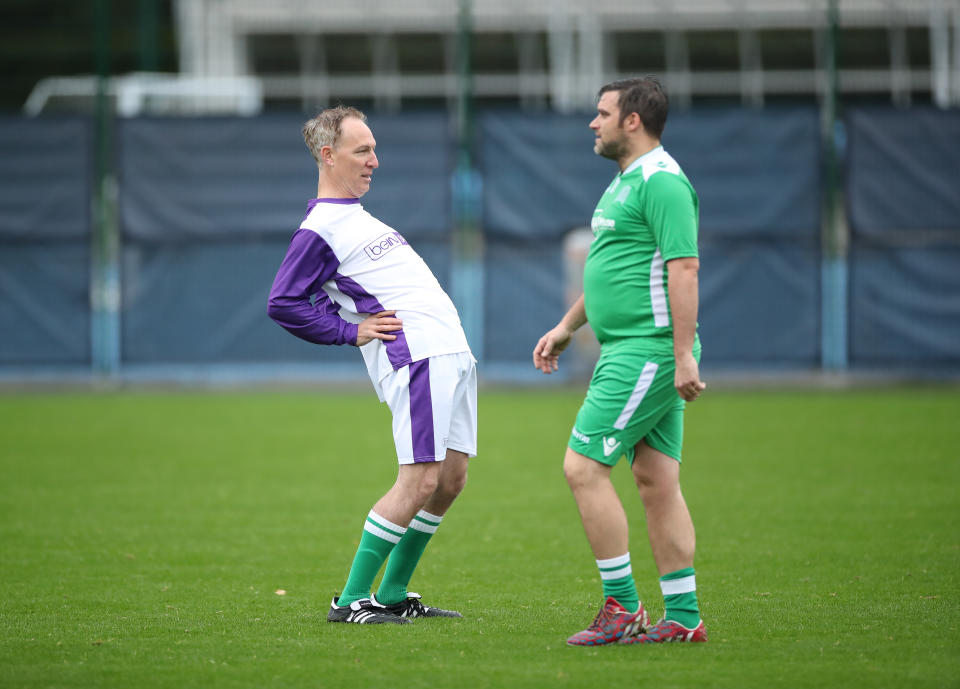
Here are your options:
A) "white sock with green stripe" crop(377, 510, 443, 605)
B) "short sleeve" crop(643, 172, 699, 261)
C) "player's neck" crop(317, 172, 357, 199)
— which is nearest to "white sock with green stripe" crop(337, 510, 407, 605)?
"white sock with green stripe" crop(377, 510, 443, 605)

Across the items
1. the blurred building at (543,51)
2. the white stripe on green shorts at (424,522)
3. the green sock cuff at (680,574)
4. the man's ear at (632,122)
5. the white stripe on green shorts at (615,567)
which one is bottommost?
the green sock cuff at (680,574)

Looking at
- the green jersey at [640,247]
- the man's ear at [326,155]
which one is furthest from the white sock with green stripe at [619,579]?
the man's ear at [326,155]

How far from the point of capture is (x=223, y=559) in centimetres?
613

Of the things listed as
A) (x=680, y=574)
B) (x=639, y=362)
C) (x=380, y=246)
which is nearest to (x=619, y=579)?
(x=680, y=574)

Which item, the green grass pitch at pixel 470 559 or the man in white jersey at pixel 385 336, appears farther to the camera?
the man in white jersey at pixel 385 336

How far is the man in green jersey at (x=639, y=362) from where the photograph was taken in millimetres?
4363

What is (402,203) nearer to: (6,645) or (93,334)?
(93,334)

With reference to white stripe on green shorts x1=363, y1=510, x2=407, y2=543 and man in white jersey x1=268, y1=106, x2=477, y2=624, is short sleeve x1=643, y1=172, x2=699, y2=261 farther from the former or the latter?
white stripe on green shorts x1=363, y1=510, x2=407, y2=543

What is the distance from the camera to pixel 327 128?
492 centimetres

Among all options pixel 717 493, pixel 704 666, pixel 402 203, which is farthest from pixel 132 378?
pixel 704 666

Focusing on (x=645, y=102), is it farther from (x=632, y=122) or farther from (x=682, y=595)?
(x=682, y=595)

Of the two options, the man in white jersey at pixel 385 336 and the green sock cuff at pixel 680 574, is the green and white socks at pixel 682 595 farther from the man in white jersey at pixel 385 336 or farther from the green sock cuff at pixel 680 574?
the man in white jersey at pixel 385 336

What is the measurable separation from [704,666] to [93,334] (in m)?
11.6

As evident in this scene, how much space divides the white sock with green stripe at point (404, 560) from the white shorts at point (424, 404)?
0.35m
